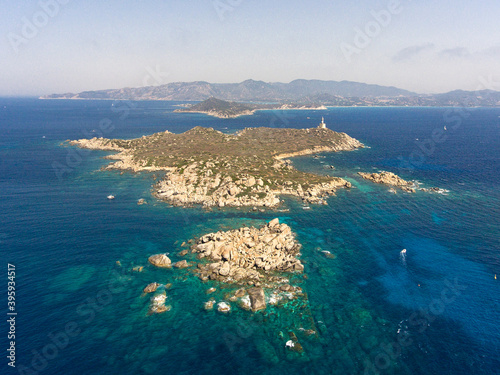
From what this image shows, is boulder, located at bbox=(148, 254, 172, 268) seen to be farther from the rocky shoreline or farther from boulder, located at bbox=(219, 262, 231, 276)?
the rocky shoreline

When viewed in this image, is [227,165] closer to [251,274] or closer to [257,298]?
[251,274]

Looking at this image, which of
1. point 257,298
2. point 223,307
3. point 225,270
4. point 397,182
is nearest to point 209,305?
point 223,307

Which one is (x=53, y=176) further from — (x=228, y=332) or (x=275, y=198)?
(x=228, y=332)

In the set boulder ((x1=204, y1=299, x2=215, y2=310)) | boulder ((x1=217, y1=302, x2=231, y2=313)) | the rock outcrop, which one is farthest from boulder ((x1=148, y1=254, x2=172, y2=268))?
boulder ((x1=217, y1=302, x2=231, y2=313))

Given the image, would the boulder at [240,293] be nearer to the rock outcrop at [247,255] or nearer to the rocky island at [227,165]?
the rock outcrop at [247,255]

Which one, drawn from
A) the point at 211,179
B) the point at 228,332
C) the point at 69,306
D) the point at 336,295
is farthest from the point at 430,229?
the point at 69,306

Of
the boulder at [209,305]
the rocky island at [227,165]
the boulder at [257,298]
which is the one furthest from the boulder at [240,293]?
the rocky island at [227,165]
